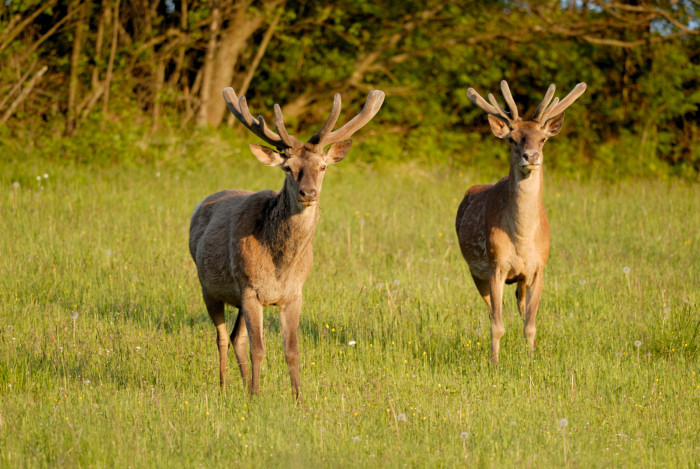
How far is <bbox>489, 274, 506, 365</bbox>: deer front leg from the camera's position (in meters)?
7.09

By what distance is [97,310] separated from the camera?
320 inches

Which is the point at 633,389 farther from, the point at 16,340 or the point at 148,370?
the point at 16,340

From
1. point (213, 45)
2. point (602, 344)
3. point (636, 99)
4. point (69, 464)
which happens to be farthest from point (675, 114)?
point (69, 464)

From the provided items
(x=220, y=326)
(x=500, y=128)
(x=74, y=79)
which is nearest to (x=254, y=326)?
(x=220, y=326)

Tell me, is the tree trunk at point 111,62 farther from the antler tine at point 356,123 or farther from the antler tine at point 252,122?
the antler tine at point 356,123

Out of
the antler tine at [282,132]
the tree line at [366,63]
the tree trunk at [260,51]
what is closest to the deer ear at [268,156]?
the antler tine at [282,132]

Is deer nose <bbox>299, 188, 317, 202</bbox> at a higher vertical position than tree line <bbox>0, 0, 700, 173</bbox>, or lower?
lower

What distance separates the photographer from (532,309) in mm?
7277

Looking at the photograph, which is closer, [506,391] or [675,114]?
[506,391]

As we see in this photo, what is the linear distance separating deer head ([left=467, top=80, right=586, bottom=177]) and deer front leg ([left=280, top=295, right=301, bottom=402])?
235cm

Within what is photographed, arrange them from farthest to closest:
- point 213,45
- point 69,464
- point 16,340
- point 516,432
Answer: point 213,45, point 16,340, point 516,432, point 69,464

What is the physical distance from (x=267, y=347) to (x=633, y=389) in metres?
3.00

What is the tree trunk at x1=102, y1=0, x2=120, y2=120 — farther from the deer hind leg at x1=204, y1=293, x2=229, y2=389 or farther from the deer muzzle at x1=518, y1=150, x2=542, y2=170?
the deer muzzle at x1=518, y1=150, x2=542, y2=170

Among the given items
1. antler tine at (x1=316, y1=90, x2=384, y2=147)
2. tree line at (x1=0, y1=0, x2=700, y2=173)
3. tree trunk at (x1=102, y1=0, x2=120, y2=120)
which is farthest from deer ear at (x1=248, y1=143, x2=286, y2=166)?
tree trunk at (x1=102, y1=0, x2=120, y2=120)
